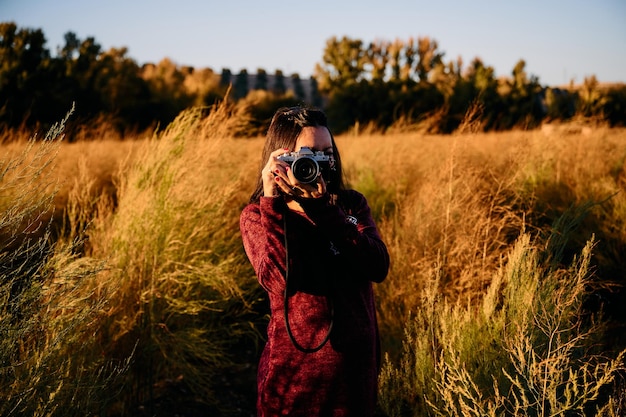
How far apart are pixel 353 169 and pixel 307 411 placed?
5.28 m

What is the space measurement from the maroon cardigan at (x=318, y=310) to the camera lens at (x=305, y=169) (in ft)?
0.24

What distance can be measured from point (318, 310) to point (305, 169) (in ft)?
1.41

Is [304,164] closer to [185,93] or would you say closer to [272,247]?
[272,247]

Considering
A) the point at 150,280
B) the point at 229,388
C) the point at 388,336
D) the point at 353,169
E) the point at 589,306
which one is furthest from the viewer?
the point at 353,169

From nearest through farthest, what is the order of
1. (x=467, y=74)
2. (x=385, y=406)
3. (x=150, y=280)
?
1. (x=385, y=406)
2. (x=150, y=280)
3. (x=467, y=74)

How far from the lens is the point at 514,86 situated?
24.0 meters

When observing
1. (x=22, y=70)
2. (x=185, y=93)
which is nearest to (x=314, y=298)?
(x=22, y=70)

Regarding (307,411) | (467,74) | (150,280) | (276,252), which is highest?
(467,74)

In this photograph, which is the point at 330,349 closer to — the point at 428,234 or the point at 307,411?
the point at 307,411

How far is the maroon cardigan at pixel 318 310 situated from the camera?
59.7 inches

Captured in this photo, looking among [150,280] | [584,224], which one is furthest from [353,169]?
[150,280]

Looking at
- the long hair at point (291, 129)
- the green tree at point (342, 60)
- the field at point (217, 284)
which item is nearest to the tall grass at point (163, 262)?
the field at point (217, 284)

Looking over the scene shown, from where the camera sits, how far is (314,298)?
155 cm

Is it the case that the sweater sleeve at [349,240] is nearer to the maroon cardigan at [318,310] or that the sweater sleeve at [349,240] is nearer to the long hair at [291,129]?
the maroon cardigan at [318,310]
